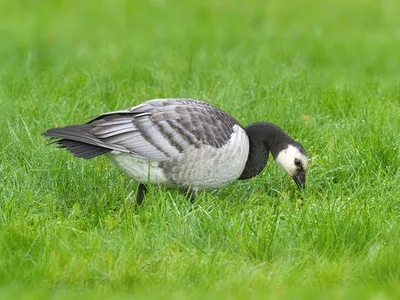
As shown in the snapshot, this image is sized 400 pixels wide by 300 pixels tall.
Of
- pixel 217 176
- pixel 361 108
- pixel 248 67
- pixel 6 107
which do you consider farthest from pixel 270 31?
pixel 217 176

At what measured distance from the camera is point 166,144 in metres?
6.41

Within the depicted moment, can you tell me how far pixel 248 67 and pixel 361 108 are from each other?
1.93 m

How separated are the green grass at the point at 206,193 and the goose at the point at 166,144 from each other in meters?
0.17

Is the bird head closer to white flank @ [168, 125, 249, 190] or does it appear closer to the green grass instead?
the green grass

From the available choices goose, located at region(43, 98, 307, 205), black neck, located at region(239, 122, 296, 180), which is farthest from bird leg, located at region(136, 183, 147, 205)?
black neck, located at region(239, 122, 296, 180)

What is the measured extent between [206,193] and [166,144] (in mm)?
660

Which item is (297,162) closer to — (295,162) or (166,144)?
(295,162)

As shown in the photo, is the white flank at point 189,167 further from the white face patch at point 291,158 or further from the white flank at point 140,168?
the white face patch at point 291,158

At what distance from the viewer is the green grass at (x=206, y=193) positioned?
516 centimetres

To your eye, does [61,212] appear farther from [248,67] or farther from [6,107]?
[248,67]

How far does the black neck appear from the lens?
6.83m

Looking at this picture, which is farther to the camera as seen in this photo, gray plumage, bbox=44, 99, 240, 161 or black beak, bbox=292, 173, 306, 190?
black beak, bbox=292, 173, 306, 190

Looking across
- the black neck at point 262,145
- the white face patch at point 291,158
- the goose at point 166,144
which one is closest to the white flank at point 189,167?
the goose at point 166,144

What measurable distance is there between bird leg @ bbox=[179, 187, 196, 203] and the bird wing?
12.5 inches
